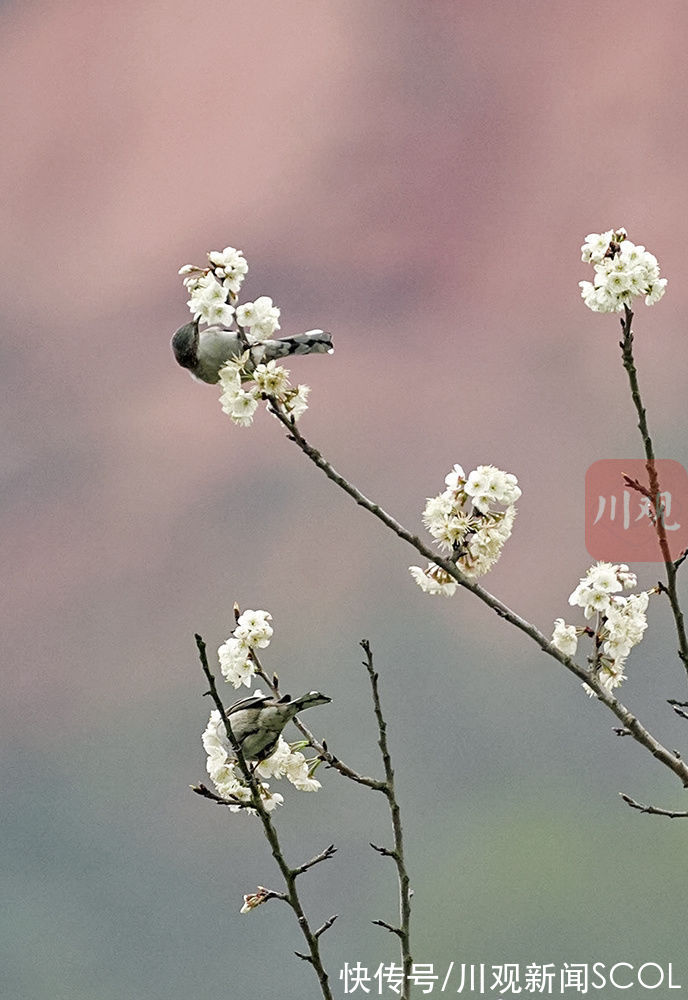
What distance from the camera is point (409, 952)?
1.17m

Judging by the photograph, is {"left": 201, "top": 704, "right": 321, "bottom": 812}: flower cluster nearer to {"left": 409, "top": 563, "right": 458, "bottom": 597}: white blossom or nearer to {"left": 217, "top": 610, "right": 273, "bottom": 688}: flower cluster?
{"left": 217, "top": 610, "right": 273, "bottom": 688}: flower cluster

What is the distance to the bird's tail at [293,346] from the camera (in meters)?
1.30

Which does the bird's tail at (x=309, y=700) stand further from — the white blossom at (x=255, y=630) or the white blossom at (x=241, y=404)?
the white blossom at (x=241, y=404)

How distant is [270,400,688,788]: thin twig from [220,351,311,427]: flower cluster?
2 cm

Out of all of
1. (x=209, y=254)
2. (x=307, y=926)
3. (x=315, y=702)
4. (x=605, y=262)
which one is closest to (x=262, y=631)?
(x=315, y=702)

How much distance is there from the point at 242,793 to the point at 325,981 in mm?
230

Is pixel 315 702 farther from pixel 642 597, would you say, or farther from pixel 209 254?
pixel 209 254

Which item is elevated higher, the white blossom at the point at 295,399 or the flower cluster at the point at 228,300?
the flower cluster at the point at 228,300

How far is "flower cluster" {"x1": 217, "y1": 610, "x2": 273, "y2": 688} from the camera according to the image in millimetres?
1320

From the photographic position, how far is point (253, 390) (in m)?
1.26

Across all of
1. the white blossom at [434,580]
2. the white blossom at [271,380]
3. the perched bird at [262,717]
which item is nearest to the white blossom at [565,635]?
the white blossom at [434,580]

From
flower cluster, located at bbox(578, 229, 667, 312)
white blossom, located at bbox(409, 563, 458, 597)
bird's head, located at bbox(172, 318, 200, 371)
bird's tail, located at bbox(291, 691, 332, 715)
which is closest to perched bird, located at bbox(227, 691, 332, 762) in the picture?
bird's tail, located at bbox(291, 691, 332, 715)

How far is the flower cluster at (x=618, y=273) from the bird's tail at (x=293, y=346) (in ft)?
1.10

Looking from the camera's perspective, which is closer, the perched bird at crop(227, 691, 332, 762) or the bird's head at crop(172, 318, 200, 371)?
the perched bird at crop(227, 691, 332, 762)
